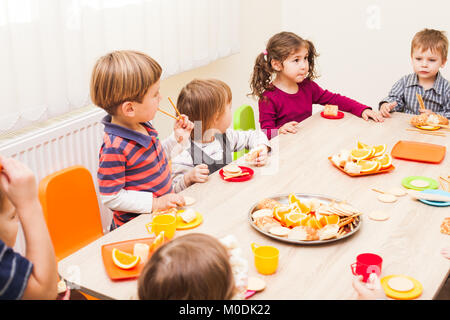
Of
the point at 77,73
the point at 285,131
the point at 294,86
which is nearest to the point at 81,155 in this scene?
the point at 77,73

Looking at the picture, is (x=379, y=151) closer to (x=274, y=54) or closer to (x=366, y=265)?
(x=366, y=265)

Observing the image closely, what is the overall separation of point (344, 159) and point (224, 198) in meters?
0.50

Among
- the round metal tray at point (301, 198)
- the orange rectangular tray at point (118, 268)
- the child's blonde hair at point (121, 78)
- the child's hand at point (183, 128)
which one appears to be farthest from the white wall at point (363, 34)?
the orange rectangular tray at point (118, 268)

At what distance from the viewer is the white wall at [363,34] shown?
3.78 m

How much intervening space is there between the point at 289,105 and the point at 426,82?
29.7 inches

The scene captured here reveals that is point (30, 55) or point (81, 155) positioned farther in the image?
point (81, 155)

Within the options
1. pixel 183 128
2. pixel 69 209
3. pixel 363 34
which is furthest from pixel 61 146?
pixel 363 34

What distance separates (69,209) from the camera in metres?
1.99

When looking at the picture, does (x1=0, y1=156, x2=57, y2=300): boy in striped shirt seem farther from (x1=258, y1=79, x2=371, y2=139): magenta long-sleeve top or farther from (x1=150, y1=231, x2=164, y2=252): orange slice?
(x1=258, y1=79, x2=371, y2=139): magenta long-sleeve top

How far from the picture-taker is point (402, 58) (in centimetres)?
391

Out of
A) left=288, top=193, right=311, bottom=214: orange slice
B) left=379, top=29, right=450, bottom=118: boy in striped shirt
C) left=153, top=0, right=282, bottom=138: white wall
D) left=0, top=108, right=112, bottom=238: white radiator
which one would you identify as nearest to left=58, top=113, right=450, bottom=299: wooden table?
left=288, top=193, right=311, bottom=214: orange slice

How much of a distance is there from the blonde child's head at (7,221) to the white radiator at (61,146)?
889 mm

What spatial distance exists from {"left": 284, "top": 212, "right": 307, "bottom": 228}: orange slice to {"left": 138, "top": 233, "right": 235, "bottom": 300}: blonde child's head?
535 mm
